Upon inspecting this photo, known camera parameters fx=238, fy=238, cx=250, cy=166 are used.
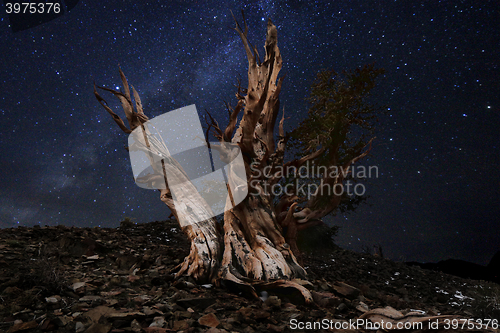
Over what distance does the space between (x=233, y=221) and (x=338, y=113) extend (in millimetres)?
5551

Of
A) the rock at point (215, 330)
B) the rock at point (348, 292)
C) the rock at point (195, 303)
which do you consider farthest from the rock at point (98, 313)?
the rock at point (348, 292)

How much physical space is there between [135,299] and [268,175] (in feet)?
14.4

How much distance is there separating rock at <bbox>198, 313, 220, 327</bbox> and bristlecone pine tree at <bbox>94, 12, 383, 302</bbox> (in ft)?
4.00

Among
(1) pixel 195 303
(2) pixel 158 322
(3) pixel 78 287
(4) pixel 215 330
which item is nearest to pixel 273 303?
(1) pixel 195 303

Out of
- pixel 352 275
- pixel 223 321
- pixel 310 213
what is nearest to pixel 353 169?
pixel 310 213

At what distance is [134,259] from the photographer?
16.3 ft

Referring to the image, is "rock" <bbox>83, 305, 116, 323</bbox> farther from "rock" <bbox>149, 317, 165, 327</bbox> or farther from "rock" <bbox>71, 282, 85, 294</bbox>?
"rock" <bbox>71, 282, 85, 294</bbox>

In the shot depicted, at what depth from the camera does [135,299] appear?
3.23 metres

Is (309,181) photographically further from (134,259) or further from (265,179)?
(134,259)

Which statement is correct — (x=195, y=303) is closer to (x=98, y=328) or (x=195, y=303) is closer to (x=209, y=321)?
(x=209, y=321)

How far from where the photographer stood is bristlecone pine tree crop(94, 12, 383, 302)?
4688mm

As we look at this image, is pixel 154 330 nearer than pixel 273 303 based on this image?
Yes

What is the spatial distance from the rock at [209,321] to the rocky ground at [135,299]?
12 mm

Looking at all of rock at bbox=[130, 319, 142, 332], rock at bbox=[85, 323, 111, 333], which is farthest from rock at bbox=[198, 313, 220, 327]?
rock at bbox=[85, 323, 111, 333]
